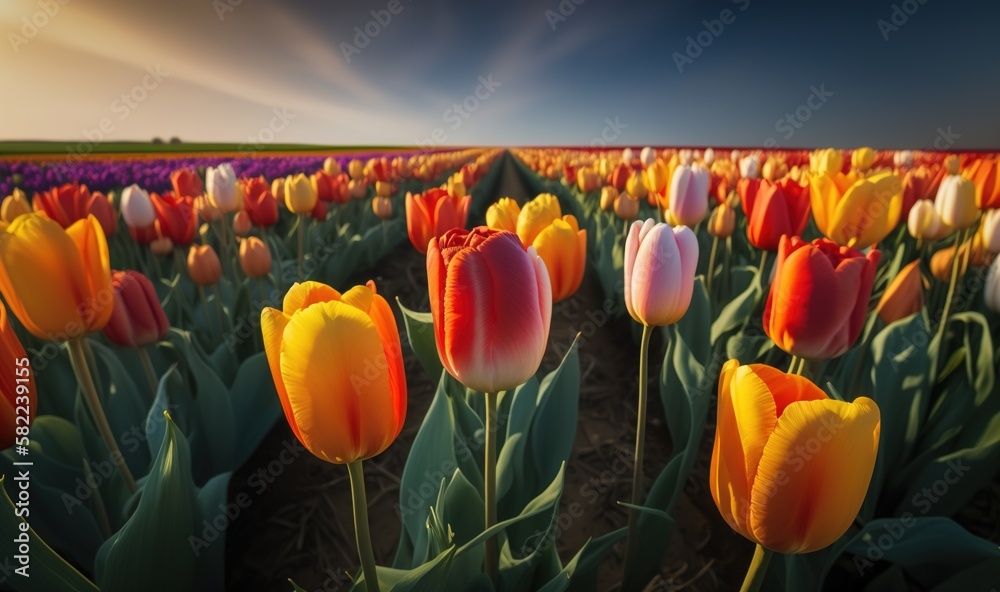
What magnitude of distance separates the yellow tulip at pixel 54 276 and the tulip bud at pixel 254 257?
1.32m

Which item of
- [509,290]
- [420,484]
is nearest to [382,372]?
[509,290]

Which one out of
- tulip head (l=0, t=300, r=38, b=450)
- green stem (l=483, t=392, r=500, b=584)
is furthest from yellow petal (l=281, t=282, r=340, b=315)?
tulip head (l=0, t=300, r=38, b=450)

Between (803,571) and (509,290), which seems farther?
(803,571)

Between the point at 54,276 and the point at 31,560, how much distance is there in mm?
584

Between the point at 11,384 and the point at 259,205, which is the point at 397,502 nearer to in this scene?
the point at 11,384

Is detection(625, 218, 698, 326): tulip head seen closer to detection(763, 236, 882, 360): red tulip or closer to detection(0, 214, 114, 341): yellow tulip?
detection(763, 236, 882, 360): red tulip

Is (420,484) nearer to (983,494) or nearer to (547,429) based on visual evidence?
(547,429)

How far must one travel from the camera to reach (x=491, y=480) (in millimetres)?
1001

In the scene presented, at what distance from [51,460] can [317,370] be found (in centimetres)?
128

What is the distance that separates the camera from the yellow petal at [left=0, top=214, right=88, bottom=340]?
3.53 ft

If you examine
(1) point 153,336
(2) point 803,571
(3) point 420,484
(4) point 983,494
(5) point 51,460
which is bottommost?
(4) point 983,494

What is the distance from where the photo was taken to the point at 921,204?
2.49 metres

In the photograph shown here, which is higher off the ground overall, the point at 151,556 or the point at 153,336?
the point at 153,336

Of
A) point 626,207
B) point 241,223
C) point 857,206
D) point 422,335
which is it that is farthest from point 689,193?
point 241,223
